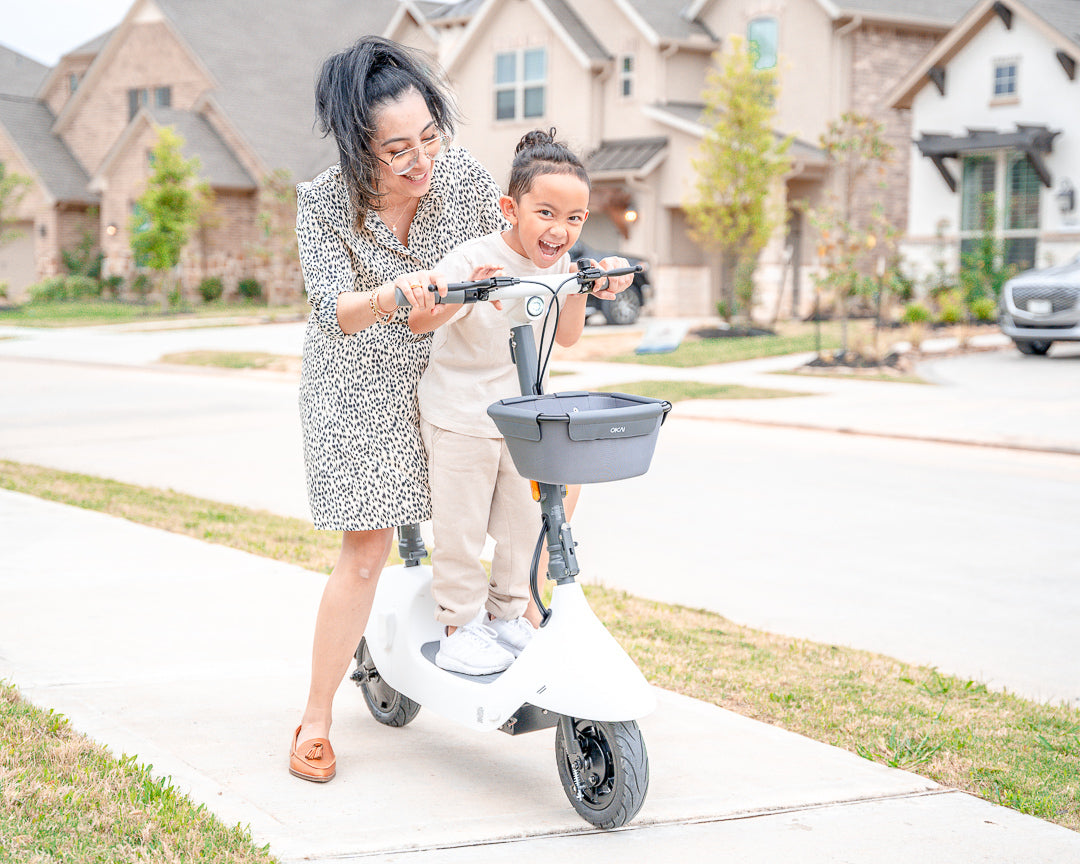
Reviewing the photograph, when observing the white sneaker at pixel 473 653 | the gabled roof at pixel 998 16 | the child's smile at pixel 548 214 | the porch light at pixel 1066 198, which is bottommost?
the white sneaker at pixel 473 653

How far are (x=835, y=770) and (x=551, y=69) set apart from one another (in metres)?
28.7

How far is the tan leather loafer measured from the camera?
140 inches

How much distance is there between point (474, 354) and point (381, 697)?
120 cm

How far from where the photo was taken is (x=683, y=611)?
5.70 m

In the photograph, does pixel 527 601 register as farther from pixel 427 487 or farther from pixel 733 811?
pixel 733 811

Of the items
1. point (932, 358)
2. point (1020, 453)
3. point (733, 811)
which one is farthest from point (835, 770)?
point (932, 358)

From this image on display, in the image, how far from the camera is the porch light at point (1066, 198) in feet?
78.2

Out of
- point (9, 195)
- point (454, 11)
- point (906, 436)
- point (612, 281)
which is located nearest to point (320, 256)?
point (612, 281)

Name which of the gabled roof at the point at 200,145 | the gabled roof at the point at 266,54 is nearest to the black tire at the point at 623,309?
the gabled roof at the point at 266,54

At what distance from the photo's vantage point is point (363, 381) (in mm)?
3652

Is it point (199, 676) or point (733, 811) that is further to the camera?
point (199, 676)

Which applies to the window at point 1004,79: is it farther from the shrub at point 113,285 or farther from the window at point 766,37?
the shrub at point 113,285

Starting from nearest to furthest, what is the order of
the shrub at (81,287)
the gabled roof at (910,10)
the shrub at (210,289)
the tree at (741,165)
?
the tree at (741,165)
the gabled roof at (910,10)
the shrub at (210,289)
the shrub at (81,287)

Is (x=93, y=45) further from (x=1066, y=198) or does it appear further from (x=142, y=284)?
(x=1066, y=198)
